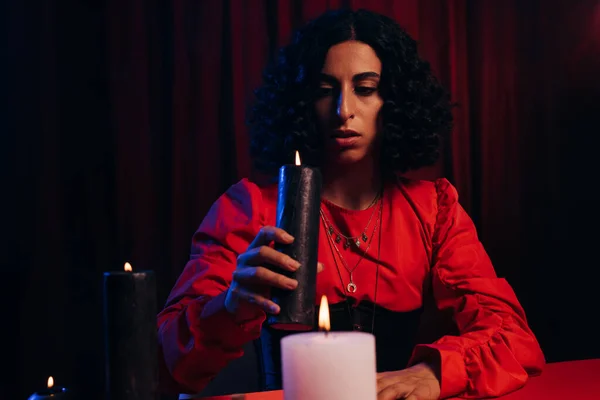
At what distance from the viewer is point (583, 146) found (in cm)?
248

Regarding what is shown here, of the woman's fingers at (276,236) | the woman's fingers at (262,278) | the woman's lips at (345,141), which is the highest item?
the woman's lips at (345,141)

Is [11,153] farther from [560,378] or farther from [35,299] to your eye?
[560,378]

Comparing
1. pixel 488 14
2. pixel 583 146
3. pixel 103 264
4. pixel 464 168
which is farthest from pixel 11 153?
pixel 583 146

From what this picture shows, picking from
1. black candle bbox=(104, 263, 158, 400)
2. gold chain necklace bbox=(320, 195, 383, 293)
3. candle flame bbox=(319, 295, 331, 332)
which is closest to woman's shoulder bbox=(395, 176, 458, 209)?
gold chain necklace bbox=(320, 195, 383, 293)

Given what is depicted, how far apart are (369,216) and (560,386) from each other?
70 cm

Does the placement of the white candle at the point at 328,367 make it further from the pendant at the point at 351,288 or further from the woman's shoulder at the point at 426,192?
the woman's shoulder at the point at 426,192

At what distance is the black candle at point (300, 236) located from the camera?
2.52ft

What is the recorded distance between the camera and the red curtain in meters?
1.97

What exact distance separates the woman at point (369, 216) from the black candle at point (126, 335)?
23.4 inches

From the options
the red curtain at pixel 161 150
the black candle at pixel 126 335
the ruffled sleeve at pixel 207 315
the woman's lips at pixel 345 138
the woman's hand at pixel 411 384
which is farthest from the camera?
the red curtain at pixel 161 150

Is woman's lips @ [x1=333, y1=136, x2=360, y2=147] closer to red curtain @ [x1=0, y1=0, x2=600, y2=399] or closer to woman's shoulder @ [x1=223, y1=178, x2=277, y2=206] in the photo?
woman's shoulder @ [x1=223, y1=178, x2=277, y2=206]

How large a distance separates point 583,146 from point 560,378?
165 cm

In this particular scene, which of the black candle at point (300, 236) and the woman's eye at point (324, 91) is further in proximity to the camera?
the woman's eye at point (324, 91)

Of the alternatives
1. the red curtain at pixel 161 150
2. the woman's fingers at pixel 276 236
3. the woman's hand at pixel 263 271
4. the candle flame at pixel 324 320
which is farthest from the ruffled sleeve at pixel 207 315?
the red curtain at pixel 161 150
